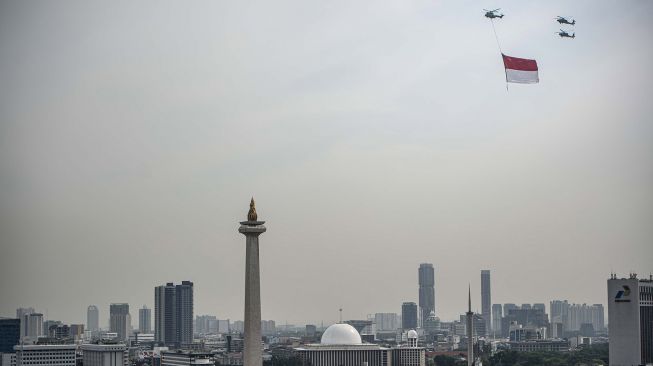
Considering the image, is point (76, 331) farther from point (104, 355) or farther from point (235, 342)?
point (104, 355)

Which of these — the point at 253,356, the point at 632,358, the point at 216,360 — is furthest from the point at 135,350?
the point at 253,356

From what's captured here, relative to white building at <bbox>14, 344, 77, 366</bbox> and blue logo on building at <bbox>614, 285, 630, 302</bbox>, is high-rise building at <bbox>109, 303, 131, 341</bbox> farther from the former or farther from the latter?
blue logo on building at <bbox>614, 285, 630, 302</bbox>

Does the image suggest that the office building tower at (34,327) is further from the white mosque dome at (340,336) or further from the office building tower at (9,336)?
the white mosque dome at (340,336)

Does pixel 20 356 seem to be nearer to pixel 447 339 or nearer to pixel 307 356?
pixel 307 356

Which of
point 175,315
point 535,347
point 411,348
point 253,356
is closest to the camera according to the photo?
point 253,356

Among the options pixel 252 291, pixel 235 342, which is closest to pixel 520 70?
pixel 252 291

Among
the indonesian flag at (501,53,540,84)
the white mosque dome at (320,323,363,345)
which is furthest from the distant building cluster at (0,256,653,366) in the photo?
the indonesian flag at (501,53,540,84)
